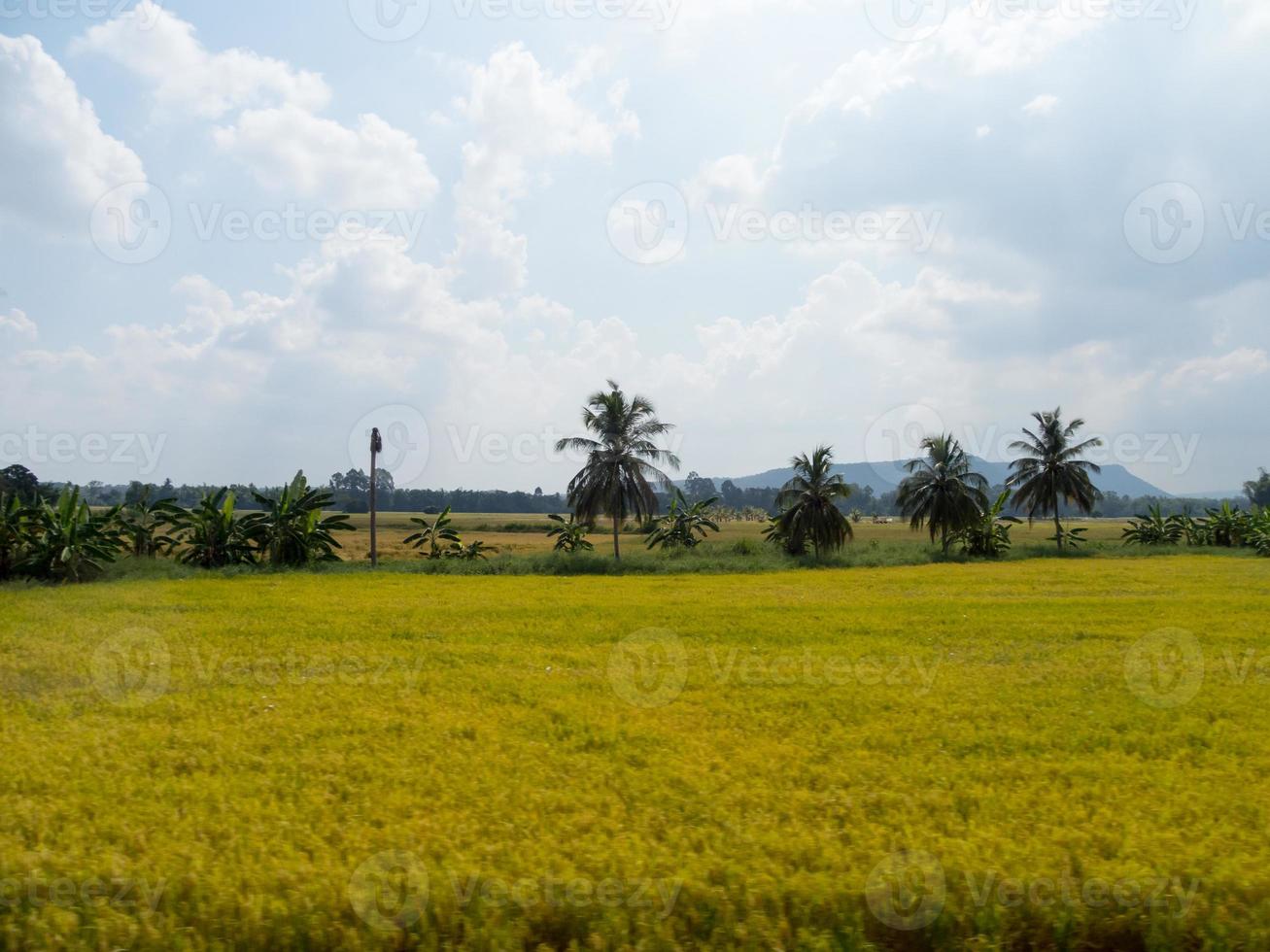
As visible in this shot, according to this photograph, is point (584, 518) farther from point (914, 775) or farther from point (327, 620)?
point (914, 775)

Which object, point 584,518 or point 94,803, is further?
point 584,518

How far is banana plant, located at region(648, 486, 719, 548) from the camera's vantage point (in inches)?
1489

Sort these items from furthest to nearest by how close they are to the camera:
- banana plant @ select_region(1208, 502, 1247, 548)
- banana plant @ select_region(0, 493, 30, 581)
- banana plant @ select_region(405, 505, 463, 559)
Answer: banana plant @ select_region(1208, 502, 1247, 548)
banana plant @ select_region(405, 505, 463, 559)
banana plant @ select_region(0, 493, 30, 581)

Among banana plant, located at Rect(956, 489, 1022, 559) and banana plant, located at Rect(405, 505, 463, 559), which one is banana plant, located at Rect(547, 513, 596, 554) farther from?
banana plant, located at Rect(956, 489, 1022, 559)

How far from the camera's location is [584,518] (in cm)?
3347

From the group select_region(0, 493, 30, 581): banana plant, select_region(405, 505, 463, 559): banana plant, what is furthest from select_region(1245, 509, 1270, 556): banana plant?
select_region(0, 493, 30, 581): banana plant

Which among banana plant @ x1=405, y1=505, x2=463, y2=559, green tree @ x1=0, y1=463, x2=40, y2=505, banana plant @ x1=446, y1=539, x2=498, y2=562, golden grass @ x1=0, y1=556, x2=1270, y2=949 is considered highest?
green tree @ x1=0, y1=463, x2=40, y2=505

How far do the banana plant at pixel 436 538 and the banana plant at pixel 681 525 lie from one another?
1016cm

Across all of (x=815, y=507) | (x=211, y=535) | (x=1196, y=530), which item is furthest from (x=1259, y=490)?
(x=211, y=535)

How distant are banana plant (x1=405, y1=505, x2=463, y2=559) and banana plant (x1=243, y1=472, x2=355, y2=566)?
16.3ft

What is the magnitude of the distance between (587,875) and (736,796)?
1.32m

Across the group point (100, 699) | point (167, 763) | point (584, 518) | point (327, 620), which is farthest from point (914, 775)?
point (584, 518)

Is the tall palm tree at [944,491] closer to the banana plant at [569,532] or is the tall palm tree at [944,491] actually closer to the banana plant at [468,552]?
the banana plant at [569,532]

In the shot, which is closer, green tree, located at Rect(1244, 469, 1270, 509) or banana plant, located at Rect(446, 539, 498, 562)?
banana plant, located at Rect(446, 539, 498, 562)
